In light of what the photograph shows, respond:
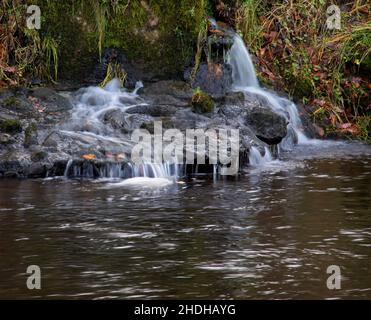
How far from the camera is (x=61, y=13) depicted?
12.6m

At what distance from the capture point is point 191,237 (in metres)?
6.62

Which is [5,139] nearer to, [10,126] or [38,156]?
[10,126]

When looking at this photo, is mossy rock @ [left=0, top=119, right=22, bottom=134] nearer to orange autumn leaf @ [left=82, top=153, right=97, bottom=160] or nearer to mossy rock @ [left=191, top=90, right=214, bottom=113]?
orange autumn leaf @ [left=82, top=153, right=97, bottom=160]

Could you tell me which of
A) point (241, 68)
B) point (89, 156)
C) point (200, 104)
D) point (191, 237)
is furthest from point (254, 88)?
point (191, 237)

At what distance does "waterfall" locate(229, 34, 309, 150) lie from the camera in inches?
498

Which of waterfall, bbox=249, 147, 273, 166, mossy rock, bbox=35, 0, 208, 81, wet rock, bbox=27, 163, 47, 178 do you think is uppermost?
mossy rock, bbox=35, 0, 208, 81

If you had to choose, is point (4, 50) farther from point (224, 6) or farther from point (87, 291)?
point (87, 291)

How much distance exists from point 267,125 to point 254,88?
5.45ft

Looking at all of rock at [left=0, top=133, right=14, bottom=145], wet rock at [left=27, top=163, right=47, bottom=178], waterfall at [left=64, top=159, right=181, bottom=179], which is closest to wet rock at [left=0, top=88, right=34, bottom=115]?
rock at [left=0, top=133, right=14, bottom=145]

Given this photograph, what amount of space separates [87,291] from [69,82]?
7.63 meters

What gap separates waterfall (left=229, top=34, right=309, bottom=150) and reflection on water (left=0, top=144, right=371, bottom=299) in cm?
319

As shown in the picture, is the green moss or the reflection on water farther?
the green moss

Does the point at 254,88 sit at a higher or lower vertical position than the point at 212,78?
lower

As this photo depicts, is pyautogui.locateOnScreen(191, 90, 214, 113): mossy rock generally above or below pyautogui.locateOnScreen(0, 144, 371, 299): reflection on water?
above
